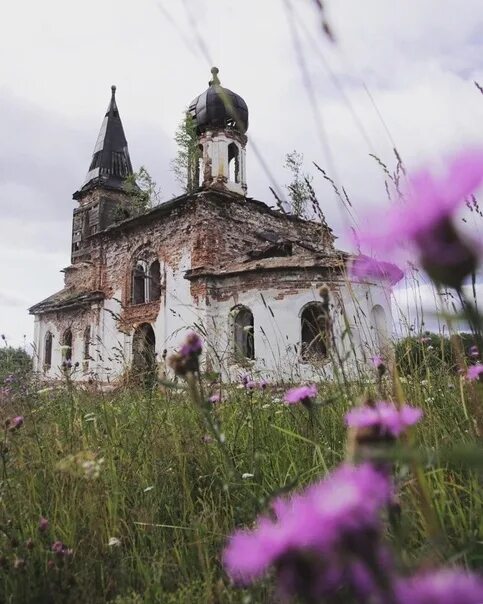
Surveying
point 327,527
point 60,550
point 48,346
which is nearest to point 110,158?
point 48,346

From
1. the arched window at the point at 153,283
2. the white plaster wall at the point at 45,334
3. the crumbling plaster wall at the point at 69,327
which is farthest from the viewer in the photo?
the white plaster wall at the point at 45,334

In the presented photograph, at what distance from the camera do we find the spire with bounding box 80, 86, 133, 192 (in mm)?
28281

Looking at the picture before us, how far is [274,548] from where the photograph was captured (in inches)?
17.8

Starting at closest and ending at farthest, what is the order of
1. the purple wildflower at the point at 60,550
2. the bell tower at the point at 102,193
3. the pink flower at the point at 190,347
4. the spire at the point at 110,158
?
the pink flower at the point at 190,347 < the purple wildflower at the point at 60,550 < the bell tower at the point at 102,193 < the spire at the point at 110,158

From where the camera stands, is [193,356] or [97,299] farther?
[97,299]

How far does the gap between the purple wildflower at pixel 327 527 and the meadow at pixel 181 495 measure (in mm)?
314

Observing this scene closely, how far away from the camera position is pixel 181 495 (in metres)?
2.07

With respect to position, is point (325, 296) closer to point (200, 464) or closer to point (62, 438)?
point (200, 464)

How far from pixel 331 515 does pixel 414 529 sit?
4.24 feet

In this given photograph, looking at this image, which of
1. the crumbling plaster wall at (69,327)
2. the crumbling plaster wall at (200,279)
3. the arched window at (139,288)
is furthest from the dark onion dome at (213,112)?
the crumbling plaster wall at (69,327)

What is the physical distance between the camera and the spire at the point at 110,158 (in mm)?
28281

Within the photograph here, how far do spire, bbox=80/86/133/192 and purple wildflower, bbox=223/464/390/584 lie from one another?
96.7 ft

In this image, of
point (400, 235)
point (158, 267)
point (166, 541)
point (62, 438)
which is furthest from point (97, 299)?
point (400, 235)

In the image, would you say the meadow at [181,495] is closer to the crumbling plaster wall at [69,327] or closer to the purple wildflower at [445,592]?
the purple wildflower at [445,592]
